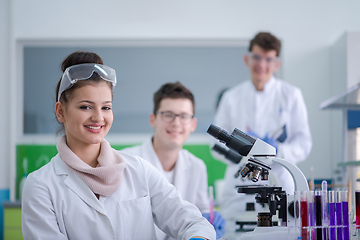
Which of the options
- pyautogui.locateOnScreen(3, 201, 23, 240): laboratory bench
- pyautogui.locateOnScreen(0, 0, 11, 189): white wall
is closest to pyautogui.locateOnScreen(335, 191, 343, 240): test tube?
pyautogui.locateOnScreen(3, 201, 23, 240): laboratory bench

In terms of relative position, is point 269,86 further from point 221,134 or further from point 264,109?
point 221,134

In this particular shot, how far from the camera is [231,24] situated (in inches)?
156

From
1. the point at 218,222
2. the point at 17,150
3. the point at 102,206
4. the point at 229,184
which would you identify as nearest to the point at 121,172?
the point at 102,206

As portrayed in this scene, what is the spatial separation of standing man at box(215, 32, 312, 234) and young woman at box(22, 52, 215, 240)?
115 centimetres

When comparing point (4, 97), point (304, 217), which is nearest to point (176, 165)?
point (304, 217)

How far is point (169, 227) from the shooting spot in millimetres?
1362

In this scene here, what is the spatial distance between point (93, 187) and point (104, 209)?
0.08m

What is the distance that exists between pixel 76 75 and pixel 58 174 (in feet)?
1.13

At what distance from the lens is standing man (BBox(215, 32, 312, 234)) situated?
2.56m

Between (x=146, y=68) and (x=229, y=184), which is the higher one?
(x=146, y=68)

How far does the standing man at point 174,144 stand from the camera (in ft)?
7.25

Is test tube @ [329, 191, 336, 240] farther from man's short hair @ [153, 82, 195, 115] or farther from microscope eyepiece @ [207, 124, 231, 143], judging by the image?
man's short hair @ [153, 82, 195, 115]

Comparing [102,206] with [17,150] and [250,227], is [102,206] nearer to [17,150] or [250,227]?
[250,227]

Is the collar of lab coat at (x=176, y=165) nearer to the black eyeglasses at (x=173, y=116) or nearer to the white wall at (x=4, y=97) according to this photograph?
the black eyeglasses at (x=173, y=116)
